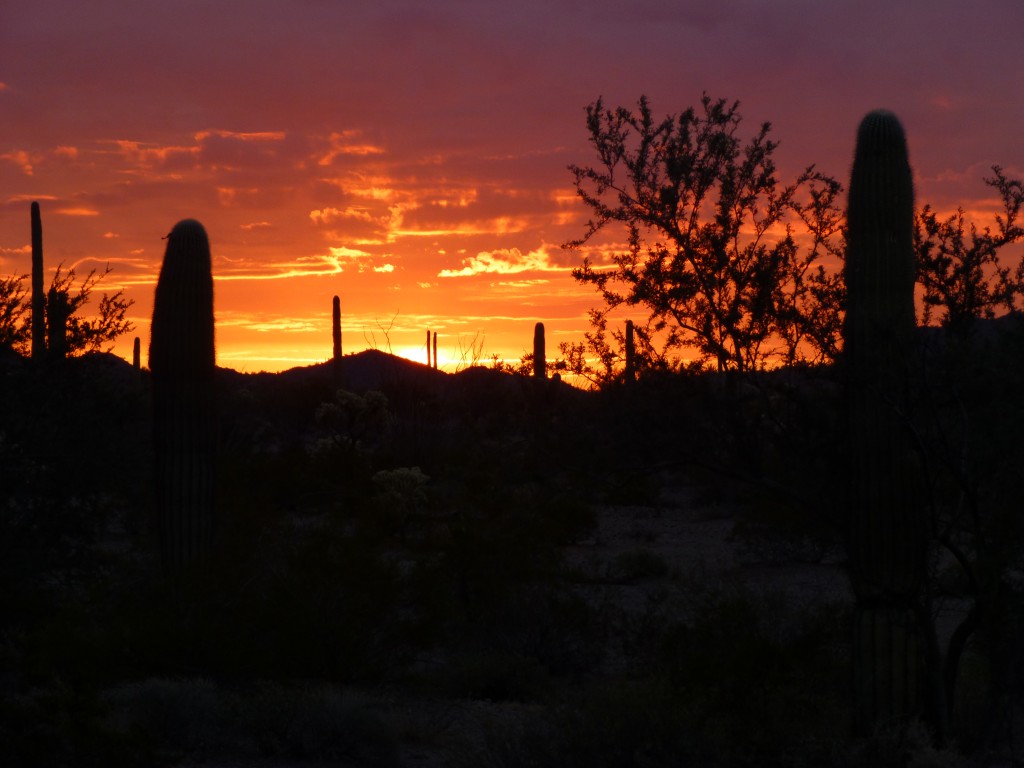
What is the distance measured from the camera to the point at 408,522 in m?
21.3

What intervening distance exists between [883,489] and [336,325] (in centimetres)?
3385

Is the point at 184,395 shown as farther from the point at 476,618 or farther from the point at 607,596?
the point at 607,596

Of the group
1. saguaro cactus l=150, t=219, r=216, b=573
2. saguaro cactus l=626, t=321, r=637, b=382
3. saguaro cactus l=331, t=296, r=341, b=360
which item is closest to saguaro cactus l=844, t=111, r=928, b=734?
saguaro cactus l=626, t=321, r=637, b=382

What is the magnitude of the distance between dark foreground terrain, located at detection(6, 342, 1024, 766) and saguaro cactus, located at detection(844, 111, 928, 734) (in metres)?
0.37

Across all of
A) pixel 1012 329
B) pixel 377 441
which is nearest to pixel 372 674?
pixel 1012 329

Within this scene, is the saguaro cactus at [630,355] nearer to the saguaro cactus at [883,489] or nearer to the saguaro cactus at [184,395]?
the saguaro cactus at [883,489]

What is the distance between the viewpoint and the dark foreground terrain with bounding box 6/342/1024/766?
837cm

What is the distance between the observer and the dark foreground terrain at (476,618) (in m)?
8.37

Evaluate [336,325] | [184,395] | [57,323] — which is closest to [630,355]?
[184,395]

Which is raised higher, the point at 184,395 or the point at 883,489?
the point at 184,395

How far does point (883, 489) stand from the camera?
29.7ft

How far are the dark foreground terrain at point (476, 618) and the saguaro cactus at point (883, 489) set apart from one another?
371 mm

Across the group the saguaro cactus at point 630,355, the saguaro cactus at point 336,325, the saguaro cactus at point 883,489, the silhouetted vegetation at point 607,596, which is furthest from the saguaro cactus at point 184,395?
the saguaro cactus at point 336,325

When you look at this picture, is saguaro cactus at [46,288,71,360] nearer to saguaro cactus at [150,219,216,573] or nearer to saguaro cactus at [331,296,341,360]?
saguaro cactus at [150,219,216,573]
